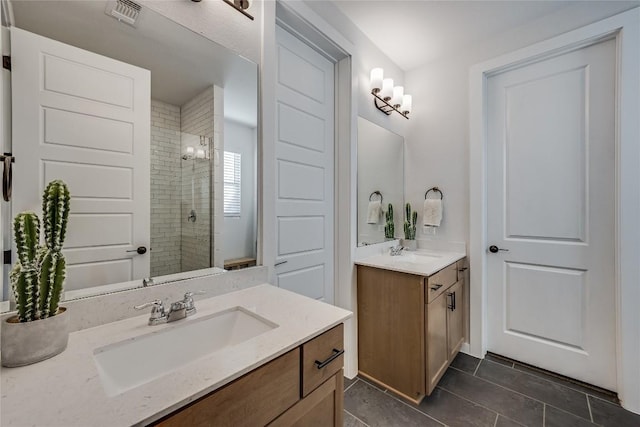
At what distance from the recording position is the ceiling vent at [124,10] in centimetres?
97

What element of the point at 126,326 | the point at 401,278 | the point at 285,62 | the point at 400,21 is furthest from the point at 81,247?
the point at 400,21

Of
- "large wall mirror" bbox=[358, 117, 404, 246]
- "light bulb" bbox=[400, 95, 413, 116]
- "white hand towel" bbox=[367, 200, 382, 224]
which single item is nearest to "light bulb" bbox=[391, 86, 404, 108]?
"light bulb" bbox=[400, 95, 413, 116]

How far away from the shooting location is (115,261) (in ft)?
3.22

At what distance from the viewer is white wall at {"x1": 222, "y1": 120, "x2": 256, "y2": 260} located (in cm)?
131

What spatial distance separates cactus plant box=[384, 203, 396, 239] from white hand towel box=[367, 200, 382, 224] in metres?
0.14

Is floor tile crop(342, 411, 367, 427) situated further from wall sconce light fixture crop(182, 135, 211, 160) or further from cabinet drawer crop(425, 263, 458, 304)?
wall sconce light fixture crop(182, 135, 211, 160)

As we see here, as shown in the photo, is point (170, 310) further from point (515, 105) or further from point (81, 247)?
point (515, 105)

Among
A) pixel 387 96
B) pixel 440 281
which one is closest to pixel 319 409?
pixel 440 281

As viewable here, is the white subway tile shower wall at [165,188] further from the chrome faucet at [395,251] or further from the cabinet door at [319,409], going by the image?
the chrome faucet at [395,251]

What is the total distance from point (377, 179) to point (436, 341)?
130cm

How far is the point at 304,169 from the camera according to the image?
1.78 m

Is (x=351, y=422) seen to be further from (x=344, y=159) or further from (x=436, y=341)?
(x=344, y=159)

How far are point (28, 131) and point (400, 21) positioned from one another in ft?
7.30

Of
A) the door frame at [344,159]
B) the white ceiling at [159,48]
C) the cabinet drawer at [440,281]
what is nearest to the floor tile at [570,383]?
the cabinet drawer at [440,281]
